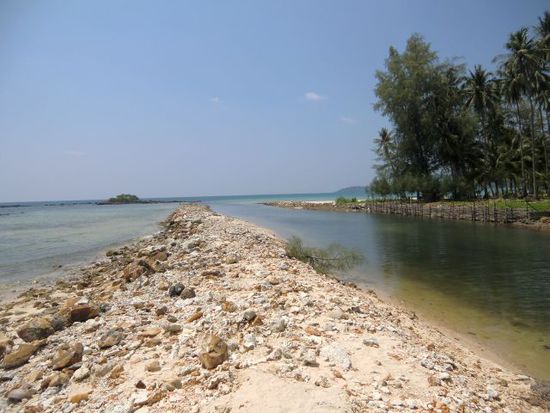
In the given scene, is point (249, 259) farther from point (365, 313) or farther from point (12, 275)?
point (12, 275)

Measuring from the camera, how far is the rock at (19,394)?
4.98 m

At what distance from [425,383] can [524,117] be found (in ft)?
176

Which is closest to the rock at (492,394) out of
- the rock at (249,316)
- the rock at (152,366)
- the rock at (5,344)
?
the rock at (249,316)

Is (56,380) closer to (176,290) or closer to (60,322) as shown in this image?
(60,322)

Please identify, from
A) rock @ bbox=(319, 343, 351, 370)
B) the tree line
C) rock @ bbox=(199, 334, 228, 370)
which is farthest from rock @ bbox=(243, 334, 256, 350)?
the tree line

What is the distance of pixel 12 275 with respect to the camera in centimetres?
1556

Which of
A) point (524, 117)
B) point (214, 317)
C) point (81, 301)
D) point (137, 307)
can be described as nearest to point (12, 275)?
point (81, 301)

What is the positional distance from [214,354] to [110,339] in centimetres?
234

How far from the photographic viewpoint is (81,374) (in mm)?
5312

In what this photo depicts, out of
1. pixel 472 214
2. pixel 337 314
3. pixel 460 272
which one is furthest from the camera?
pixel 472 214

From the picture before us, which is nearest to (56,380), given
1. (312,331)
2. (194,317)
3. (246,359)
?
(194,317)

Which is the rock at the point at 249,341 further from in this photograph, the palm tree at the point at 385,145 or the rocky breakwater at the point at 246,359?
the palm tree at the point at 385,145

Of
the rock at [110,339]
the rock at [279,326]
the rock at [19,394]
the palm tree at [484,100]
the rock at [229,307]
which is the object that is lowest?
the rock at [19,394]

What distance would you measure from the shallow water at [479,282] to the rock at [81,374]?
7.25m
